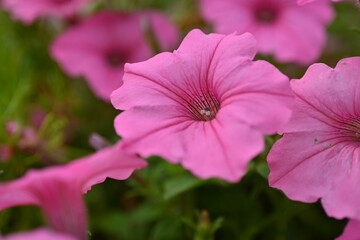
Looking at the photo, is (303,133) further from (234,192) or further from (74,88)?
(74,88)

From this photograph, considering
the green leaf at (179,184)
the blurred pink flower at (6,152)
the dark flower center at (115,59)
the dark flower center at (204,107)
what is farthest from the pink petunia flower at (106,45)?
the dark flower center at (204,107)

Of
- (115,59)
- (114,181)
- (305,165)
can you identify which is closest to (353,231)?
(305,165)

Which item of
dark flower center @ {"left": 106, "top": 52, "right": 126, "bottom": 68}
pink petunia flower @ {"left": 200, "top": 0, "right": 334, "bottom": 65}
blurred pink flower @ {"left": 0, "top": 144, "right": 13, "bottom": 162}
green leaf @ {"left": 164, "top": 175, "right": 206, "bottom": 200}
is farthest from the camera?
dark flower center @ {"left": 106, "top": 52, "right": 126, "bottom": 68}

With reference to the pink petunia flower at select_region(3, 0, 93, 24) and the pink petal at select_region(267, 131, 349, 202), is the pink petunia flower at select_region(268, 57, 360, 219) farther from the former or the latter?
the pink petunia flower at select_region(3, 0, 93, 24)

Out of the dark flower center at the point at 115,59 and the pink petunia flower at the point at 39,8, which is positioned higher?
the pink petunia flower at the point at 39,8

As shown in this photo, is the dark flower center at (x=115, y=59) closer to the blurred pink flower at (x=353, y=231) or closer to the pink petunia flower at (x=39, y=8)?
the pink petunia flower at (x=39, y=8)

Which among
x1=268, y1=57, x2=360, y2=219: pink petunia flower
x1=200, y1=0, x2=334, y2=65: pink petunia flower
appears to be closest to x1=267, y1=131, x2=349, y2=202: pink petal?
x1=268, y1=57, x2=360, y2=219: pink petunia flower
